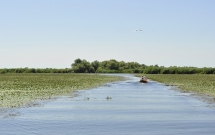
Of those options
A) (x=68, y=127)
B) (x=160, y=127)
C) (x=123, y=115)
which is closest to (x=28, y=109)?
(x=123, y=115)

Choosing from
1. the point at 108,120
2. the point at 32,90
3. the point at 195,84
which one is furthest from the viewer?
the point at 195,84

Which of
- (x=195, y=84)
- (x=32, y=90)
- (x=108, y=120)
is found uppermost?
(x=195, y=84)

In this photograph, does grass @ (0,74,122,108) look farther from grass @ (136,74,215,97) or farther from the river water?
grass @ (136,74,215,97)

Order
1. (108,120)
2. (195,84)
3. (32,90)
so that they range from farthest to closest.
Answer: (195,84) → (32,90) → (108,120)

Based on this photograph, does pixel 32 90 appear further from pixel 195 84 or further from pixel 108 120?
pixel 195 84

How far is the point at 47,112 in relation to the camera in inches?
1026

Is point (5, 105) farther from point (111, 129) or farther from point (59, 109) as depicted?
point (111, 129)

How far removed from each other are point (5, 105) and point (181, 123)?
13567 mm

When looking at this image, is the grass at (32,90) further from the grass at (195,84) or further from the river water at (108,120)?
the grass at (195,84)

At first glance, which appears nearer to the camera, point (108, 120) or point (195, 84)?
point (108, 120)

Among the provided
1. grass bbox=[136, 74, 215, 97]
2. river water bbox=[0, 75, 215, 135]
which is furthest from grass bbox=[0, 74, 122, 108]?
grass bbox=[136, 74, 215, 97]

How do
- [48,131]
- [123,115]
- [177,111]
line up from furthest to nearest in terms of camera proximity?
[177,111] < [123,115] < [48,131]

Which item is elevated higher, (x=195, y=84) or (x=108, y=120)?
(x=195, y=84)

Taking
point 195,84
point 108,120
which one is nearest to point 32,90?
point 108,120
